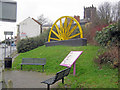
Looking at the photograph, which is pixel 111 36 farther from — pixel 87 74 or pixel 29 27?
pixel 29 27

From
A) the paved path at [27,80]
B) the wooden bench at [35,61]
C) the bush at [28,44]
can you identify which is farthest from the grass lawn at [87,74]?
the bush at [28,44]

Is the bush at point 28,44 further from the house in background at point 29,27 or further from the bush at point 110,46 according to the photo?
the house in background at point 29,27

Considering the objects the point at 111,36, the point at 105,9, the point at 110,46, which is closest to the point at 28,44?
the point at 105,9

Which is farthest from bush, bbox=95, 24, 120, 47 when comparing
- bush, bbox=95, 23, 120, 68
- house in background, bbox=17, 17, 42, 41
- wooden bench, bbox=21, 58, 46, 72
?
house in background, bbox=17, 17, 42, 41

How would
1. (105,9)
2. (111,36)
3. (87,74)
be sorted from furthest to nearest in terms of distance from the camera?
1. (105,9)
2. (111,36)
3. (87,74)

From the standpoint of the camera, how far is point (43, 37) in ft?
88.6

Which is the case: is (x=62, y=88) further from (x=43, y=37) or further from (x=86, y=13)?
(x=86, y=13)

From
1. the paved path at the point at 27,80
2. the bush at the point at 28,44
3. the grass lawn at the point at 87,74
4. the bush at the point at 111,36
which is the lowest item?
the paved path at the point at 27,80

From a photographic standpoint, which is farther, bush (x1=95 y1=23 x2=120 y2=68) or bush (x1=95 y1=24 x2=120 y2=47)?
bush (x1=95 y1=24 x2=120 y2=47)

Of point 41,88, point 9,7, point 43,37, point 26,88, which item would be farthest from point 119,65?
point 43,37

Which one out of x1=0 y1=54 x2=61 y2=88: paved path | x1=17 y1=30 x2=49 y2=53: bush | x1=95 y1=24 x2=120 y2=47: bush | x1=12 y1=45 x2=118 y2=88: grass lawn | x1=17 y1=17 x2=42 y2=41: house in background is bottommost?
x1=0 y1=54 x2=61 y2=88: paved path

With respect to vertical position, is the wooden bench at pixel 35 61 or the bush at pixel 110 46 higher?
the bush at pixel 110 46

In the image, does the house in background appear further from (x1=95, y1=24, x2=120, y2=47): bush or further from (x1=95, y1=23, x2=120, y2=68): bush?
(x1=95, y1=24, x2=120, y2=47): bush

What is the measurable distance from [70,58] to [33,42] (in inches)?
666
